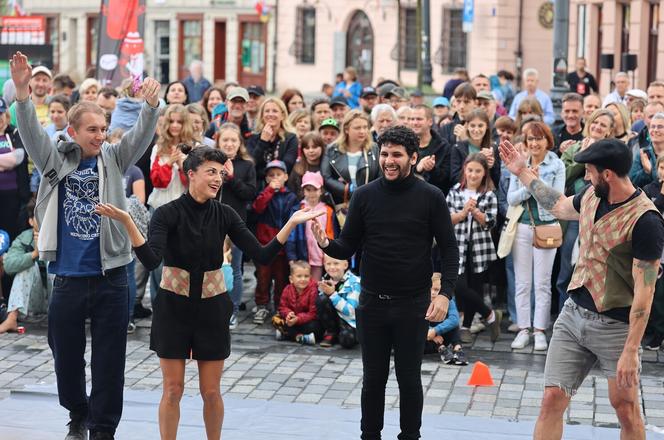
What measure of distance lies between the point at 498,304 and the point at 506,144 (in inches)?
188

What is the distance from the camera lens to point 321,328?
10922 millimetres

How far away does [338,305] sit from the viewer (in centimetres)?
1077

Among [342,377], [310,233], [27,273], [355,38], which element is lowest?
[342,377]

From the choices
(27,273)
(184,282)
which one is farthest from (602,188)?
(27,273)

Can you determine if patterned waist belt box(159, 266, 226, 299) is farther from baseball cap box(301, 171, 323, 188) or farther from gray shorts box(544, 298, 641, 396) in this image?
baseball cap box(301, 171, 323, 188)

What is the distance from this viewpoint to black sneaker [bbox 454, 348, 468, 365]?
1017 centimetres

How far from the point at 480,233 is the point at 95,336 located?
4398mm

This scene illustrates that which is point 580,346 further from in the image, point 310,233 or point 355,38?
point 355,38

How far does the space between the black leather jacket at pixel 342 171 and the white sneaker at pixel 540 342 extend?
196 centimetres

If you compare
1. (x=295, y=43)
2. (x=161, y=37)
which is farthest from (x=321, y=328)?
(x=161, y=37)

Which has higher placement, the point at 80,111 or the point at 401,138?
the point at 80,111

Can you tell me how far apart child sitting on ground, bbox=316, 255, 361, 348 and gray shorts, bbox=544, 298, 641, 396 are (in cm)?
376

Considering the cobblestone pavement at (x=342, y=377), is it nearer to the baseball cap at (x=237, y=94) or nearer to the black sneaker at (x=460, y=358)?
the black sneaker at (x=460, y=358)

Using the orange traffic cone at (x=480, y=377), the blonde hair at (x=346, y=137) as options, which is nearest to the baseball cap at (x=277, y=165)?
the blonde hair at (x=346, y=137)
